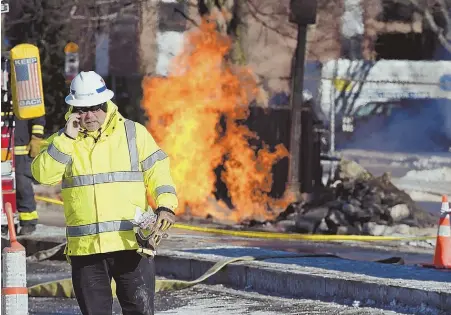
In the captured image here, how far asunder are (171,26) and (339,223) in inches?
183

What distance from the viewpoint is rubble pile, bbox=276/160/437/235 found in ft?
53.5

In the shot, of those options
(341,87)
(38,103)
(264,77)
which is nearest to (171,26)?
(264,77)

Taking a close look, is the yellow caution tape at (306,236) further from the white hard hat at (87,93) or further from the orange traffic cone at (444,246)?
the white hard hat at (87,93)

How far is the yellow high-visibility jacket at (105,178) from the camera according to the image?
6832mm

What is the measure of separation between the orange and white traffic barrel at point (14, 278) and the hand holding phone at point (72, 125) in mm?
695

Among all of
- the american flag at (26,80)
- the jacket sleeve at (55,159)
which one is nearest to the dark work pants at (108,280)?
the jacket sleeve at (55,159)

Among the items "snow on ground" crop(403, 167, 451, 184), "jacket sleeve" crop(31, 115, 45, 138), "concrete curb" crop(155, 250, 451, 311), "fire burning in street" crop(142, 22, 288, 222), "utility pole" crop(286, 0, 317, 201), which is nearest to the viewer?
"concrete curb" crop(155, 250, 451, 311)

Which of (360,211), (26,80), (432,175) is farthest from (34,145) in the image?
(432,175)

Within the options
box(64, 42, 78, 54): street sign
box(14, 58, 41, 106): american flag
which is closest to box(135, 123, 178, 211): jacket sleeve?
box(14, 58, 41, 106): american flag

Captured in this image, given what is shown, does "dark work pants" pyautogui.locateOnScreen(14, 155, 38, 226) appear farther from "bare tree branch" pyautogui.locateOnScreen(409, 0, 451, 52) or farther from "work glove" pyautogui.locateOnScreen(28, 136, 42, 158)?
"bare tree branch" pyautogui.locateOnScreen(409, 0, 451, 52)

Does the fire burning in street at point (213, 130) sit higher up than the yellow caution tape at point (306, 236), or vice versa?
the fire burning in street at point (213, 130)

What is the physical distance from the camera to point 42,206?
19.2 m

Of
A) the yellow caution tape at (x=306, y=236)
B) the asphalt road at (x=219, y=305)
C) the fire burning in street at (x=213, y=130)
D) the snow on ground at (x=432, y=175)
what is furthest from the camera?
the fire burning in street at (x=213, y=130)

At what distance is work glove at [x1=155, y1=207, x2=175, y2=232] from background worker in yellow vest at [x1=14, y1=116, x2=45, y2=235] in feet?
24.7
